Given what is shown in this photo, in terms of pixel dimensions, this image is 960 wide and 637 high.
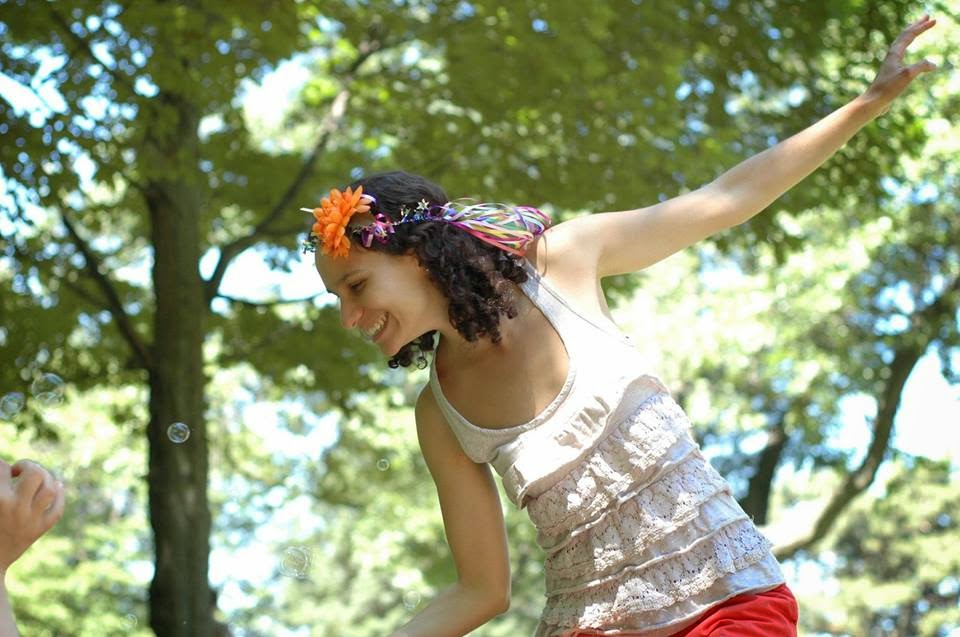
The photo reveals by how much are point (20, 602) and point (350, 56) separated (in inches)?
319

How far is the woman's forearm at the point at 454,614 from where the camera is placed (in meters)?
2.54

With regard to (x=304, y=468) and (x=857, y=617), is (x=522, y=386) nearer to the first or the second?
(x=304, y=468)

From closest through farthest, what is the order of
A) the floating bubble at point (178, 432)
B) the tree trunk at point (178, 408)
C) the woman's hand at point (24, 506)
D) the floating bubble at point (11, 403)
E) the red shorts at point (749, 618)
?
1. the woman's hand at point (24, 506)
2. the red shorts at point (749, 618)
3. the floating bubble at point (178, 432)
4. the tree trunk at point (178, 408)
5. the floating bubble at point (11, 403)

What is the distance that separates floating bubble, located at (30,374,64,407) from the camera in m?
7.25

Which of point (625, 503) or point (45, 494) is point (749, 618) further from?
point (45, 494)

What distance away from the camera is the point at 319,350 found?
810 centimetres

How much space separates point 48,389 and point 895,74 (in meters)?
5.77

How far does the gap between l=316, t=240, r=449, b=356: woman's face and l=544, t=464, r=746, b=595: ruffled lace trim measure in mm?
514

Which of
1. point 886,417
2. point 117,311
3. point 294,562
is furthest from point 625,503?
point 886,417

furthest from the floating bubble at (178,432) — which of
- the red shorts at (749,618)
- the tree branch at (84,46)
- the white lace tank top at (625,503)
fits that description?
the red shorts at (749,618)

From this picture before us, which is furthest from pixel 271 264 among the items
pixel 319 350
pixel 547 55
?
pixel 547 55

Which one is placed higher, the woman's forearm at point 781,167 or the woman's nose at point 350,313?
the woman's forearm at point 781,167

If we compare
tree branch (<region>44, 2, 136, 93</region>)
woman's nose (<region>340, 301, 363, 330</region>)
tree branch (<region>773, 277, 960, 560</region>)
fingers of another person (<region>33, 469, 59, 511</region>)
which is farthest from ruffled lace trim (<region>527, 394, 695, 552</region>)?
tree branch (<region>773, 277, 960, 560</region>)

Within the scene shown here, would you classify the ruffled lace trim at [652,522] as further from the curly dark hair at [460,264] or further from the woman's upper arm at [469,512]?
the curly dark hair at [460,264]
